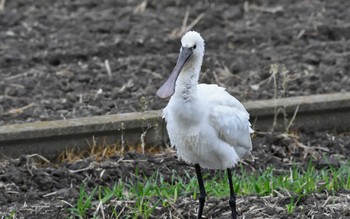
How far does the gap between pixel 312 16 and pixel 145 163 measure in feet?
14.0

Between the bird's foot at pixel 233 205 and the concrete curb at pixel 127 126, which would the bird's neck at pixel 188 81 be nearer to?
the bird's foot at pixel 233 205

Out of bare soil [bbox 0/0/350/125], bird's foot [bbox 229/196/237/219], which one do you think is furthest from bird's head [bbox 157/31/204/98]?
bare soil [bbox 0/0/350/125]

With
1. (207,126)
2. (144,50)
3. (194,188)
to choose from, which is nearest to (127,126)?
(194,188)

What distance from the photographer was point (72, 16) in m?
11.3

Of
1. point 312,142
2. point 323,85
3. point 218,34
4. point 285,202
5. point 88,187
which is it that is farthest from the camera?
point 218,34

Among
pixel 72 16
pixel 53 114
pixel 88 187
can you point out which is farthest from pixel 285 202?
pixel 72 16

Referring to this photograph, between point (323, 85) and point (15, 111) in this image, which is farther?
point (323, 85)

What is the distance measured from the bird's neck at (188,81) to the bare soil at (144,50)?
1.36 m

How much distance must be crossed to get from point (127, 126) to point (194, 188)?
111 cm

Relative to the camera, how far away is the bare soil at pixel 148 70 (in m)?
7.05

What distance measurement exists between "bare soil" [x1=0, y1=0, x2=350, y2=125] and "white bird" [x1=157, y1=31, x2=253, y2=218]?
4.41 feet

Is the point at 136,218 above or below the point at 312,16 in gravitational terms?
below

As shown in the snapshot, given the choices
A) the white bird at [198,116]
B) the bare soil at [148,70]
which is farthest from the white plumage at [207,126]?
the bare soil at [148,70]

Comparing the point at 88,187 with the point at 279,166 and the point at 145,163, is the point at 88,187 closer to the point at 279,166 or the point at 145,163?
the point at 145,163
